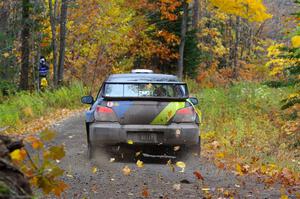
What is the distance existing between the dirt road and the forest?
222 mm

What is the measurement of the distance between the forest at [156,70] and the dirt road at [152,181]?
0.22 metres

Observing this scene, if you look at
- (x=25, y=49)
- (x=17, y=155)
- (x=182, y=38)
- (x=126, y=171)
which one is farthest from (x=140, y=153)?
(x=182, y=38)

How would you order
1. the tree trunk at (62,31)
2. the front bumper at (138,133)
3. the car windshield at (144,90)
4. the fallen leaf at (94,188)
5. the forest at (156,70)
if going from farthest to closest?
the tree trunk at (62,31) → the forest at (156,70) → the car windshield at (144,90) → the front bumper at (138,133) → the fallen leaf at (94,188)

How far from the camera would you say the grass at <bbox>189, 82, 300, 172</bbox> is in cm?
1132

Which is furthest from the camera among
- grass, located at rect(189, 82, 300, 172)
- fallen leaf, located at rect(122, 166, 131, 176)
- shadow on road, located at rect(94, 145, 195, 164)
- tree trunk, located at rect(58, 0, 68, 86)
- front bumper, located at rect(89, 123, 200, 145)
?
tree trunk, located at rect(58, 0, 68, 86)

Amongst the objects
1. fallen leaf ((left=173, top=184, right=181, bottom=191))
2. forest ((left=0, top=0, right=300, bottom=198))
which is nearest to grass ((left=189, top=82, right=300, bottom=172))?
forest ((left=0, top=0, right=300, bottom=198))

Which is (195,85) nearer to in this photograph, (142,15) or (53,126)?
(142,15)

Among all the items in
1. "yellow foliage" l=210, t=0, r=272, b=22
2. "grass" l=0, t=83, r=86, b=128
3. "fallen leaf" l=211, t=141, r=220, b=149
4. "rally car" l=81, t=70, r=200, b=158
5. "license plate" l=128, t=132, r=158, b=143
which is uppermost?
"yellow foliage" l=210, t=0, r=272, b=22

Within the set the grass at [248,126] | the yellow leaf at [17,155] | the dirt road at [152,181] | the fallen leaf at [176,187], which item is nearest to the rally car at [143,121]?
the dirt road at [152,181]

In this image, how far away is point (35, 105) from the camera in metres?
18.9

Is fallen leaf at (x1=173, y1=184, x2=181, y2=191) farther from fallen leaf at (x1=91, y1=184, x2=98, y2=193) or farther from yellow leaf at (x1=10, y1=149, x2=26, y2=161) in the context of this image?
yellow leaf at (x1=10, y1=149, x2=26, y2=161)

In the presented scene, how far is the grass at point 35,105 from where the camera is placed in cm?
1628

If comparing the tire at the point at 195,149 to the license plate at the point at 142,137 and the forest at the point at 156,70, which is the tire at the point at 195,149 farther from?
the license plate at the point at 142,137

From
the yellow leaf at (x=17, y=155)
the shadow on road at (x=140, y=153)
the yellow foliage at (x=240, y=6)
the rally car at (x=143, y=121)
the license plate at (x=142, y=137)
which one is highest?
the yellow foliage at (x=240, y=6)
